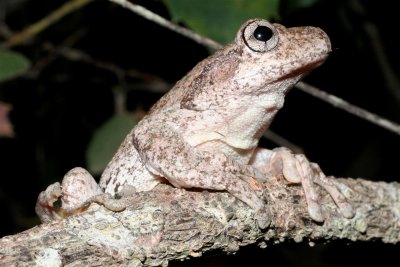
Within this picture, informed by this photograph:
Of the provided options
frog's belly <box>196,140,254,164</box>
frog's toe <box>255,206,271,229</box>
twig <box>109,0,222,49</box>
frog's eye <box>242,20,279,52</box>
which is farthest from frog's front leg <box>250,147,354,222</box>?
twig <box>109,0,222,49</box>

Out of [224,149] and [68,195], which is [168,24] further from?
[68,195]

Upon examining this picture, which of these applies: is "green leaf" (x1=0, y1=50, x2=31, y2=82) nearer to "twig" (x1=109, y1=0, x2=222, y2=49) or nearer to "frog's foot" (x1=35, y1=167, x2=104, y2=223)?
"twig" (x1=109, y1=0, x2=222, y2=49)

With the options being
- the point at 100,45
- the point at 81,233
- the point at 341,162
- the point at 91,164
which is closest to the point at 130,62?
the point at 100,45

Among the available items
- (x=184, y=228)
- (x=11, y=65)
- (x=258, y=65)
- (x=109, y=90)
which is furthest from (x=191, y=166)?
(x=109, y=90)

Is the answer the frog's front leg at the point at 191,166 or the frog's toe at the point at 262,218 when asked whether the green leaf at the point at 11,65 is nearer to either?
the frog's front leg at the point at 191,166

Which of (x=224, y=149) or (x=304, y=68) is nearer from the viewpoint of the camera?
(x=304, y=68)

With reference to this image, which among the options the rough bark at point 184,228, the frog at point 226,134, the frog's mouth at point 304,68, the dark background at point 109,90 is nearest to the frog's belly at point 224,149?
the frog at point 226,134
